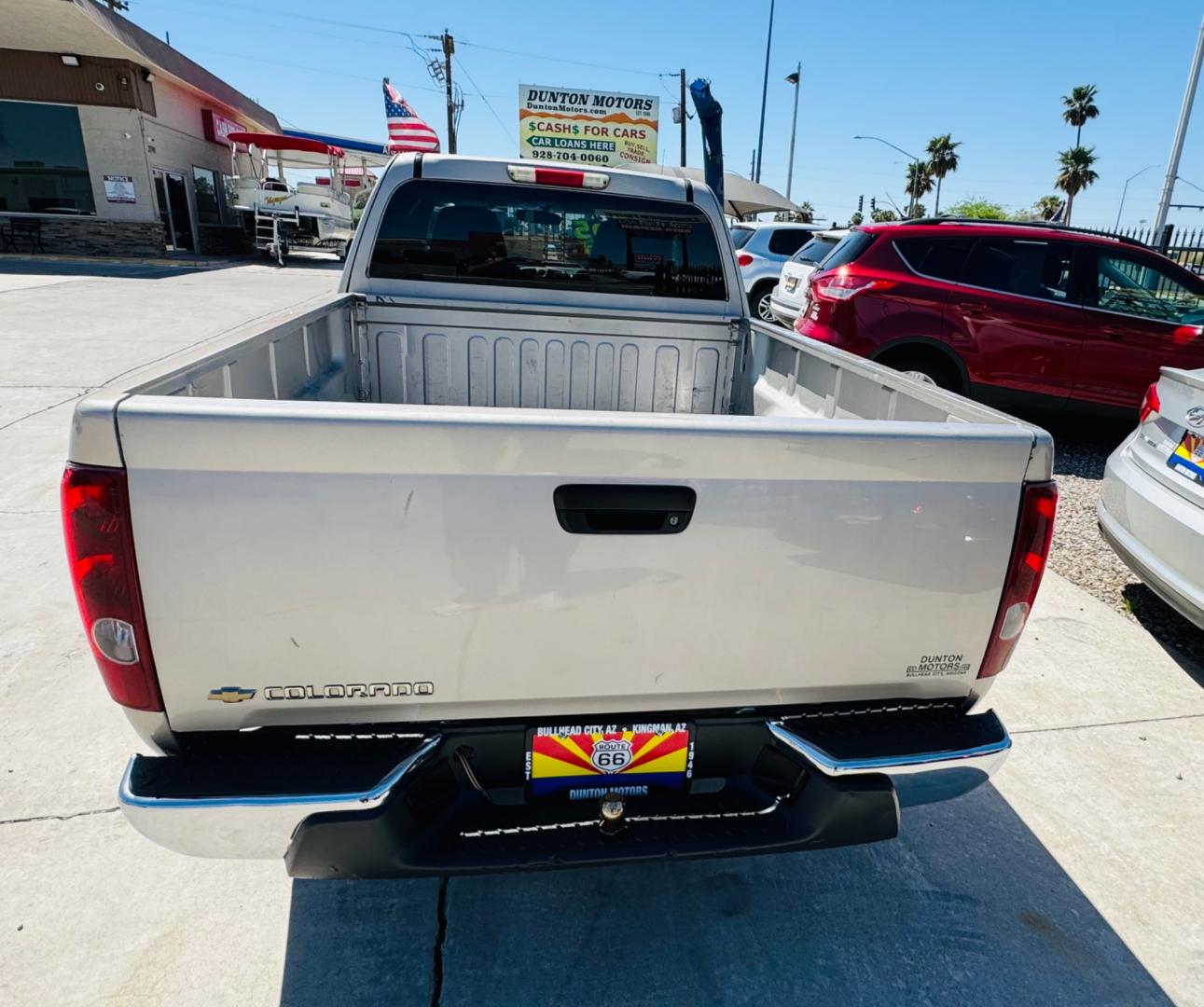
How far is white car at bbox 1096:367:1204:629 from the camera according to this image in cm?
338

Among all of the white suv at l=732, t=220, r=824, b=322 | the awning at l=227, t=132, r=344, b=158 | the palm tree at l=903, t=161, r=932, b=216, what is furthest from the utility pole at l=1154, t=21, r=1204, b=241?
the palm tree at l=903, t=161, r=932, b=216

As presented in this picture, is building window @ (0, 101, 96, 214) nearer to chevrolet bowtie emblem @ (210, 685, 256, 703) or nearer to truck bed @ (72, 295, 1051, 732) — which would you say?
truck bed @ (72, 295, 1051, 732)

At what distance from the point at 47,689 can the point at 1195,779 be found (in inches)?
181

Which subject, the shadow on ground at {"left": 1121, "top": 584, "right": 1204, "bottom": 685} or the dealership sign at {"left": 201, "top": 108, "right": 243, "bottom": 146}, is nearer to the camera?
the shadow on ground at {"left": 1121, "top": 584, "right": 1204, "bottom": 685}

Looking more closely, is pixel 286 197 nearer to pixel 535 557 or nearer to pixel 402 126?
pixel 402 126

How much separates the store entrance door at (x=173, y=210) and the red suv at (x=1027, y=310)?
20551 millimetres

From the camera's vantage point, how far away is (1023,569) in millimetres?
1832

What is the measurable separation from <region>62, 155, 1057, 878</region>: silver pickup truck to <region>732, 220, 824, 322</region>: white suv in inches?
456

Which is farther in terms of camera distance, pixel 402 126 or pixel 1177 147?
pixel 402 126

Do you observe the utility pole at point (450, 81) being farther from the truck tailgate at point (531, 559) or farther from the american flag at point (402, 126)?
the truck tailgate at point (531, 559)

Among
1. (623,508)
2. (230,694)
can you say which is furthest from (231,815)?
(623,508)

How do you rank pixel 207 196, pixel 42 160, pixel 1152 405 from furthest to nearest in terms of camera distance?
pixel 207 196, pixel 42 160, pixel 1152 405

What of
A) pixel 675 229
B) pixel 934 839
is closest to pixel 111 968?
pixel 934 839

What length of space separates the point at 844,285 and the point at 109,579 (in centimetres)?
643
